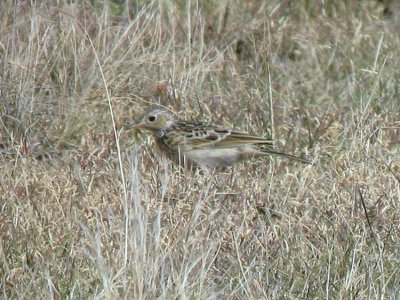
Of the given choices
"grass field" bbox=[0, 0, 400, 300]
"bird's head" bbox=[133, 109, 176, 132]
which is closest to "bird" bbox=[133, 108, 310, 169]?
"bird's head" bbox=[133, 109, 176, 132]

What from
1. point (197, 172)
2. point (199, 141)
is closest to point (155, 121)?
point (199, 141)

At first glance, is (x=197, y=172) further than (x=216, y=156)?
No

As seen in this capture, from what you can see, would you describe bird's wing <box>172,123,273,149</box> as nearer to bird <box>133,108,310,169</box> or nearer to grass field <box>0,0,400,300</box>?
bird <box>133,108,310,169</box>

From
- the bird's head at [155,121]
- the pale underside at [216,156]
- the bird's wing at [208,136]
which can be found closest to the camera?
the pale underside at [216,156]

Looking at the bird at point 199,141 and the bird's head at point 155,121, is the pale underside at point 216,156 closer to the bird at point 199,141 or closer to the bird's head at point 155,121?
the bird at point 199,141

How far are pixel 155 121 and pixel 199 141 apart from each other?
294mm

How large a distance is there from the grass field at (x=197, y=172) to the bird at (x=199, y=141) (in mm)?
108

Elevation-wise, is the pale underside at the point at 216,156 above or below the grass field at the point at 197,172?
below

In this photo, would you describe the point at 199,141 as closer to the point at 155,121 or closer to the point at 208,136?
the point at 208,136

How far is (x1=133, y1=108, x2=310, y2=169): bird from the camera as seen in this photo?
7.75m

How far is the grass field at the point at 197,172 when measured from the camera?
5707 millimetres

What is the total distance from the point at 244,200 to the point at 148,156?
123cm

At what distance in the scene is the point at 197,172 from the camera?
7508mm

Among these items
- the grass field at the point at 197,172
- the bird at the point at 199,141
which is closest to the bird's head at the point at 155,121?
the bird at the point at 199,141
